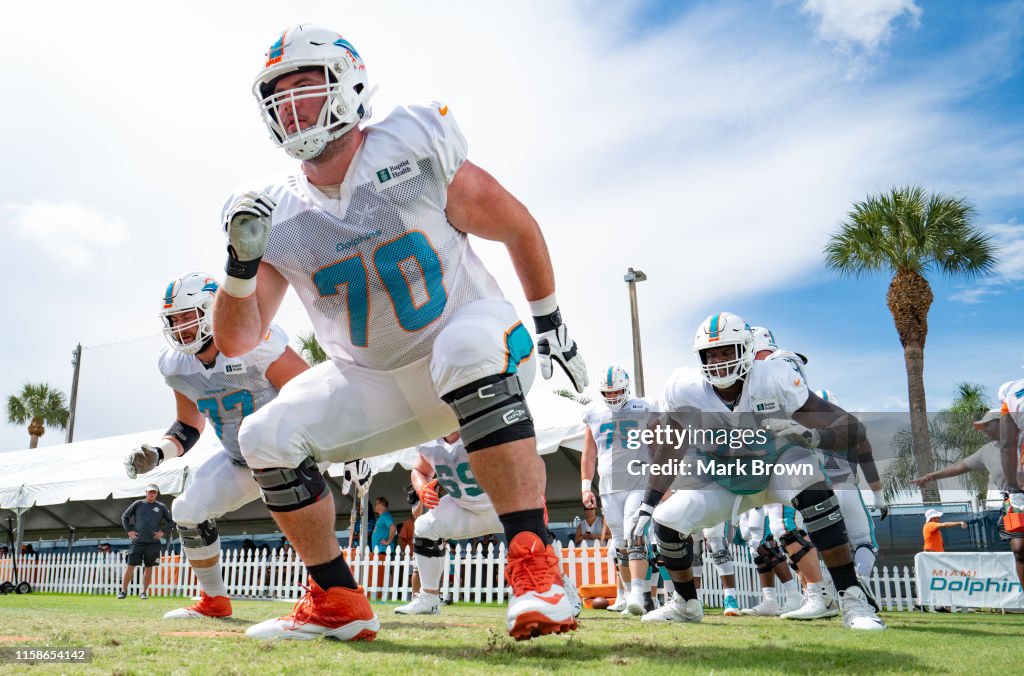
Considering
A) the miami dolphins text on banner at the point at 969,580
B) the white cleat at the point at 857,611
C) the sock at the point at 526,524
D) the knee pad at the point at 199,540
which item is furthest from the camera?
the miami dolphins text on banner at the point at 969,580

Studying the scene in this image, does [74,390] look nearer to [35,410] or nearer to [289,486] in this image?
[35,410]

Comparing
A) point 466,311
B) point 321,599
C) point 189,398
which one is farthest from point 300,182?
point 189,398

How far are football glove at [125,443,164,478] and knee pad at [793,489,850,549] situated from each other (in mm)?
3999

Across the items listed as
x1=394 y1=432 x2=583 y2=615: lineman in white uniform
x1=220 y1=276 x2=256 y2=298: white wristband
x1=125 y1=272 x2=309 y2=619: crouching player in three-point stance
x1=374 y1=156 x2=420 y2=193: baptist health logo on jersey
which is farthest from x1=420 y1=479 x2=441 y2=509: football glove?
x1=374 y1=156 x2=420 y2=193: baptist health logo on jersey

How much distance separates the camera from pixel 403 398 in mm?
3467

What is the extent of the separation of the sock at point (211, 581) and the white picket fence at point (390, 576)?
5.58 m

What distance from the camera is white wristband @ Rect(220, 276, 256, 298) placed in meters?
3.18

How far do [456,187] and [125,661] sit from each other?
205 cm

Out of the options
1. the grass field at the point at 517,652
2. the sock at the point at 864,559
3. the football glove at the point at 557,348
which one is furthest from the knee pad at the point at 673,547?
the sock at the point at 864,559

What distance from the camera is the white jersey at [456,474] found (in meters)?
6.50

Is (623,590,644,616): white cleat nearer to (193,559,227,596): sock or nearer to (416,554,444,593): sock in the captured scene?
(416,554,444,593): sock

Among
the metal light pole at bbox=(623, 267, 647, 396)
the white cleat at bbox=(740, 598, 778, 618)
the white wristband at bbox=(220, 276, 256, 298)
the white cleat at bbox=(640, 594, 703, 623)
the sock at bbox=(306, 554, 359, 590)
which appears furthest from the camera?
the metal light pole at bbox=(623, 267, 647, 396)

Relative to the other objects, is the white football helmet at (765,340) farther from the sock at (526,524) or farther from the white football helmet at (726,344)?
the sock at (526,524)

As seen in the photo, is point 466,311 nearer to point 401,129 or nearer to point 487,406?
point 487,406
